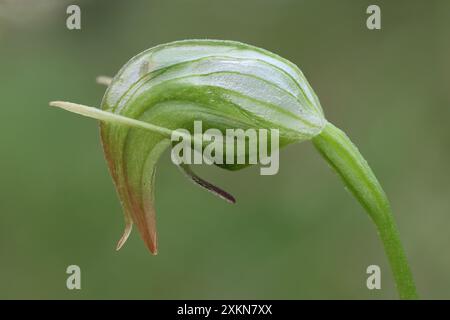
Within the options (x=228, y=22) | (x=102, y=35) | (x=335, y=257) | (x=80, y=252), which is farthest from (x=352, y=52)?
(x=80, y=252)

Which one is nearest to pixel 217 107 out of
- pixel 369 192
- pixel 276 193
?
pixel 369 192

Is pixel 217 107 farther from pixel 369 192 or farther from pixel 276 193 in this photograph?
pixel 276 193

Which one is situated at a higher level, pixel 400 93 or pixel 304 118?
pixel 400 93

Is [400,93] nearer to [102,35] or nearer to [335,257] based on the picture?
[335,257]

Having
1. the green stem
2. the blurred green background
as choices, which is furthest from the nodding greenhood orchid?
the blurred green background

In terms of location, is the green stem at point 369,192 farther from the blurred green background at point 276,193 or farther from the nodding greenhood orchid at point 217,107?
the blurred green background at point 276,193
